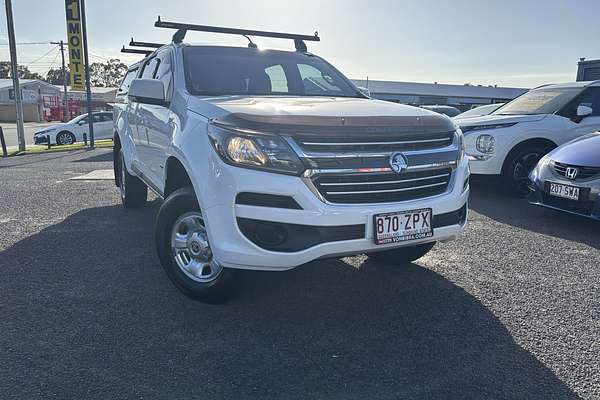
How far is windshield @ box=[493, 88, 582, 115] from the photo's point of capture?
7.09 m

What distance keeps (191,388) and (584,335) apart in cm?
226

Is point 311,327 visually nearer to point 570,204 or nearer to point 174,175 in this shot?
point 174,175

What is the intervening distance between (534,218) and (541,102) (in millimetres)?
2531

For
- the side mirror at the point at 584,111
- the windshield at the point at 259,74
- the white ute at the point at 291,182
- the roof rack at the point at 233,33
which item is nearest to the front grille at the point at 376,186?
the white ute at the point at 291,182

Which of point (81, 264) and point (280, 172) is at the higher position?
point (280, 172)

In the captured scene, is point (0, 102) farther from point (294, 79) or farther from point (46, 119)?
point (294, 79)

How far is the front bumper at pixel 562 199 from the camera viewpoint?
4.77 metres

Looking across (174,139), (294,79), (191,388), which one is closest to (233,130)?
(174,139)

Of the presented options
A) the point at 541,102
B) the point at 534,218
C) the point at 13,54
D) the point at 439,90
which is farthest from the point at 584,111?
the point at 439,90

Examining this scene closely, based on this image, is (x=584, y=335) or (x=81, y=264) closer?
(x=584, y=335)

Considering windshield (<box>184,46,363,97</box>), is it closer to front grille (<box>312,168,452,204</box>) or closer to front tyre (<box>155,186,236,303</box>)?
front tyre (<box>155,186,236,303</box>)

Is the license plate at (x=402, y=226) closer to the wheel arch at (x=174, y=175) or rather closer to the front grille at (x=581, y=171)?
the wheel arch at (x=174, y=175)

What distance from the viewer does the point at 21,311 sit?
3.07 meters

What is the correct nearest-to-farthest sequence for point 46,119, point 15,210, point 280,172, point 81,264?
point 280,172 → point 81,264 → point 15,210 → point 46,119
